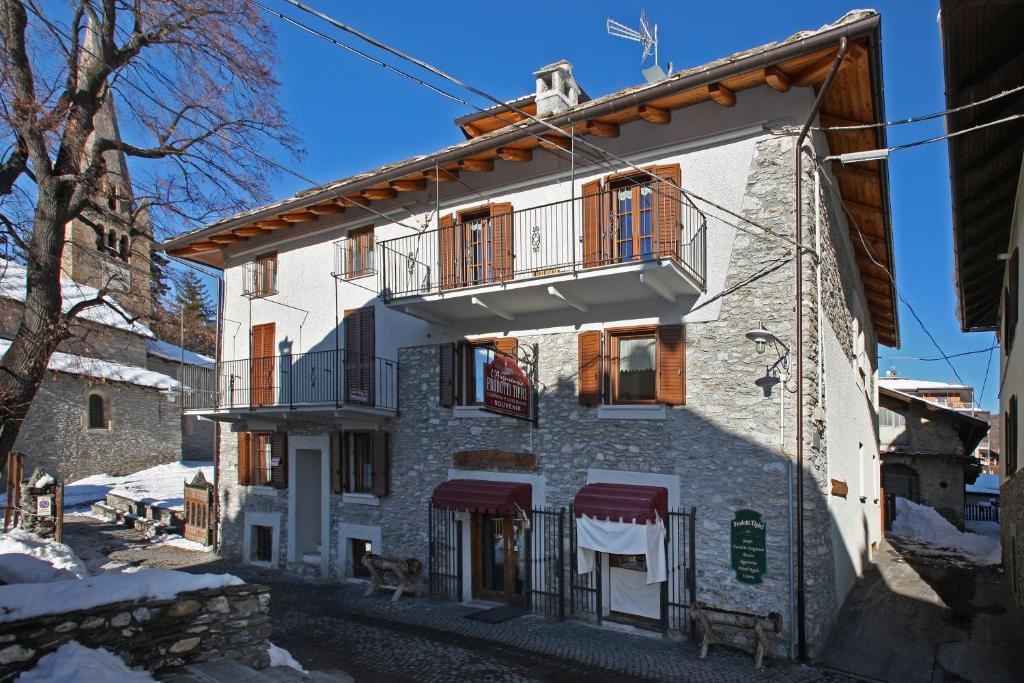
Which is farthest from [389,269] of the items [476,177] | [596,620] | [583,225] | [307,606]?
[596,620]

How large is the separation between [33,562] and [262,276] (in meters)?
9.42

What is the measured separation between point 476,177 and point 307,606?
28.0ft

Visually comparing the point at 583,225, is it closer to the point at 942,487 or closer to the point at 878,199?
the point at 878,199

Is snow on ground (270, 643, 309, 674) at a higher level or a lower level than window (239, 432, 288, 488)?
lower

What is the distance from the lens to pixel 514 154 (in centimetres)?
1212

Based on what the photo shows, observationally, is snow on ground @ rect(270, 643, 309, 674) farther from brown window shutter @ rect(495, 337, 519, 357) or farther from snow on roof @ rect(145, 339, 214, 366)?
snow on roof @ rect(145, 339, 214, 366)

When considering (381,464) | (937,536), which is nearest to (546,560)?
(381,464)

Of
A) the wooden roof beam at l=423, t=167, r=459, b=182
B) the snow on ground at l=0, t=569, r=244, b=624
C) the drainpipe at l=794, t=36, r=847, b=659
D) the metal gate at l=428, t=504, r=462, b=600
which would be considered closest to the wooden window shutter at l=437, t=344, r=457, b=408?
the metal gate at l=428, t=504, r=462, b=600

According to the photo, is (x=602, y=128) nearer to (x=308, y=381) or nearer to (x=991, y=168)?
(x=991, y=168)

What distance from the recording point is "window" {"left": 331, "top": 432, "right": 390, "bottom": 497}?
14.0m

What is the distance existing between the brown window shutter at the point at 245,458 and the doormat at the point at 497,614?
7.56m

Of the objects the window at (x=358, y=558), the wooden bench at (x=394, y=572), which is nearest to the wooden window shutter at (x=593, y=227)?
the wooden bench at (x=394, y=572)

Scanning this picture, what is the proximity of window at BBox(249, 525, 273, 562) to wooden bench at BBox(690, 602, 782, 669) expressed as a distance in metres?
10.7

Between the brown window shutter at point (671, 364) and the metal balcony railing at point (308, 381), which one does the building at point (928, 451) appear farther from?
the metal balcony railing at point (308, 381)
